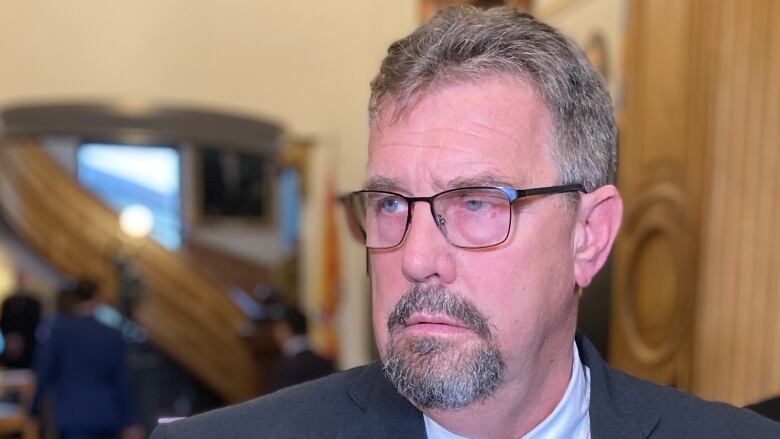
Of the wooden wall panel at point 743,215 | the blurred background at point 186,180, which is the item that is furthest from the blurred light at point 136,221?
the wooden wall panel at point 743,215

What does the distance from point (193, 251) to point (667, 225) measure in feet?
27.1

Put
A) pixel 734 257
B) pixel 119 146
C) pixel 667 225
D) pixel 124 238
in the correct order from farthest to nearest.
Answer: pixel 124 238
pixel 119 146
pixel 667 225
pixel 734 257

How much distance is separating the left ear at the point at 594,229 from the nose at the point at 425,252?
28 centimetres

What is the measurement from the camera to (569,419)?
5.57 ft

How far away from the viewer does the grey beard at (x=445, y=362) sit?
1.46 m

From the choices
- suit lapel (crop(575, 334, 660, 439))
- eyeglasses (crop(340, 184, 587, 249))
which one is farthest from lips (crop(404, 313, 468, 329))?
suit lapel (crop(575, 334, 660, 439))

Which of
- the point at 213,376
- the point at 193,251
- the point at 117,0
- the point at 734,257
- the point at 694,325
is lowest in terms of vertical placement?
the point at 213,376

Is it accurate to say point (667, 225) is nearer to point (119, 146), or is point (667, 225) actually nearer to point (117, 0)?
point (119, 146)

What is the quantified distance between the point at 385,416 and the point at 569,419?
0.34 metres

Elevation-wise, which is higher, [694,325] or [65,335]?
[694,325]

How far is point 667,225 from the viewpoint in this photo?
296 cm

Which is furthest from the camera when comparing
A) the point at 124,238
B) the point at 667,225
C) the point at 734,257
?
the point at 124,238

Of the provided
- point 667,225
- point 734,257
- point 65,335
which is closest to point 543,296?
point 734,257

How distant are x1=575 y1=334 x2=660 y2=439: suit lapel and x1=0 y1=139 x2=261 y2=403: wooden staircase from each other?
8.35 meters
